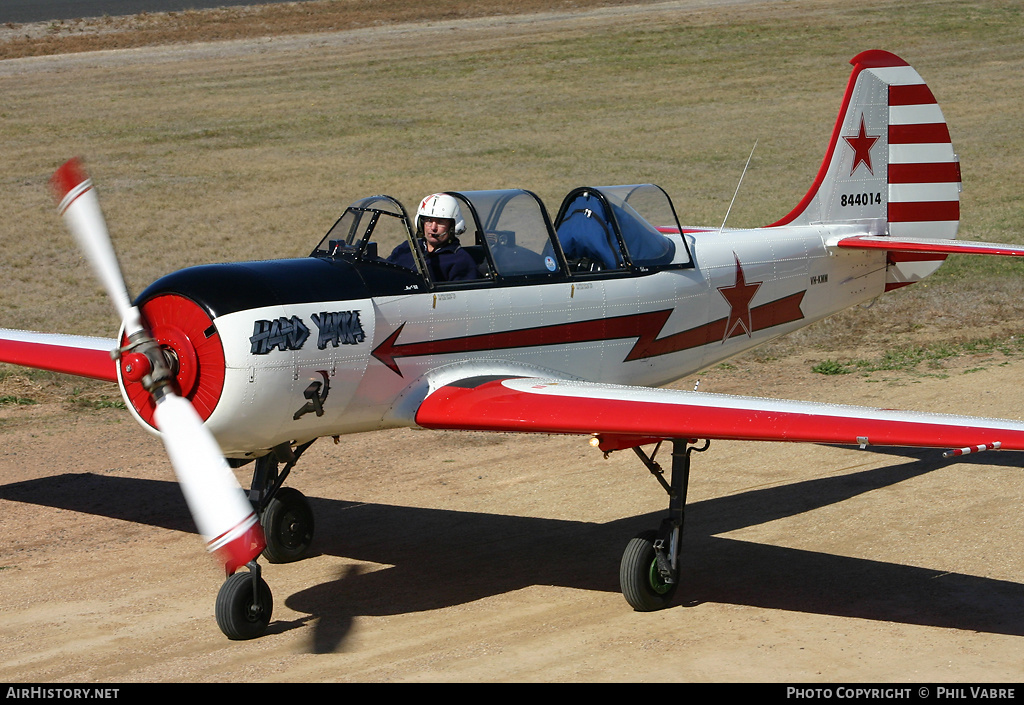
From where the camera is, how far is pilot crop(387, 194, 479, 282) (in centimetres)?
888

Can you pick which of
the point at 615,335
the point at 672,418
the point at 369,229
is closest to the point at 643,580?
the point at 672,418

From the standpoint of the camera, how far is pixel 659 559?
8547 mm

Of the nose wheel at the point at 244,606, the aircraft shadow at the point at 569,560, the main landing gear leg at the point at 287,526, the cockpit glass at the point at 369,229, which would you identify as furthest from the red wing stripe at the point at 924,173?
the nose wheel at the point at 244,606

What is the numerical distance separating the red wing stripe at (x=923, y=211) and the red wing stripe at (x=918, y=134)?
685 mm

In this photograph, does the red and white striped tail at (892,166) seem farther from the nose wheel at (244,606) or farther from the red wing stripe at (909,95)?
the nose wheel at (244,606)

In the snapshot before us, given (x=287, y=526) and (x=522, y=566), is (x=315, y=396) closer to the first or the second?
(x=287, y=526)

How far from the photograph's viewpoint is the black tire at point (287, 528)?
9672mm

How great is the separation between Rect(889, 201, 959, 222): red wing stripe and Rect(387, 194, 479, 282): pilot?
565 centimetres

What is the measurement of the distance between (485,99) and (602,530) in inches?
1158

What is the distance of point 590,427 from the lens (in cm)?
785

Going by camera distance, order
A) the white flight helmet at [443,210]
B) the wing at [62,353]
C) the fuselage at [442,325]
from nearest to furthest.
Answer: the fuselage at [442,325], the white flight helmet at [443,210], the wing at [62,353]

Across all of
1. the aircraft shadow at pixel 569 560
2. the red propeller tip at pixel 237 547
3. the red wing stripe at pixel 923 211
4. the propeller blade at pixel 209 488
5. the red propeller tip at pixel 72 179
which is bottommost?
the aircraft shadow at pixel 569 560

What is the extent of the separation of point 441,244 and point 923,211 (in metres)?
6.20

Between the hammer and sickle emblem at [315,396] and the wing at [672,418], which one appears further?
the hammer and sickle emblem at [315,396]
